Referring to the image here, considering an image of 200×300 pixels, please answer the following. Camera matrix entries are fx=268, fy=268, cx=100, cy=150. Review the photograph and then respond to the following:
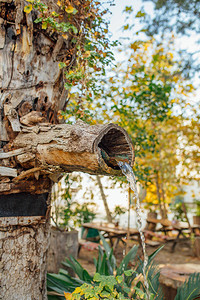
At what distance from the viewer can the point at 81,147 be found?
5.77 feet

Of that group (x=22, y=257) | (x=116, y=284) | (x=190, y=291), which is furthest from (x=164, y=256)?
(x=22, y=257)

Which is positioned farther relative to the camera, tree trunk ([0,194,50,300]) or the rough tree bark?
tree trunk ([0,194,50,300])

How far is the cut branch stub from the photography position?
1.76 metres

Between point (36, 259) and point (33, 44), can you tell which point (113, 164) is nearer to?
point (36, 259)

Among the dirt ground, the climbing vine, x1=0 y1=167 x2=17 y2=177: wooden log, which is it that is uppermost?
the climbing vine

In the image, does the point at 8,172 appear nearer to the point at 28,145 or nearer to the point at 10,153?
the point at 10,153

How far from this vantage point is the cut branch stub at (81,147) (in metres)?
1.76

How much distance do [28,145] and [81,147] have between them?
0.67 m

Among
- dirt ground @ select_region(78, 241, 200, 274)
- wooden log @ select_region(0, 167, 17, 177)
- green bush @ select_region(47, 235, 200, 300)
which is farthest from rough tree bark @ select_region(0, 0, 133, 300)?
dirt ground @ select_region(78, 241, 200, 274)

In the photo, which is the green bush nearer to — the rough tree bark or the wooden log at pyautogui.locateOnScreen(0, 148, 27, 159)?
the rough tree bark

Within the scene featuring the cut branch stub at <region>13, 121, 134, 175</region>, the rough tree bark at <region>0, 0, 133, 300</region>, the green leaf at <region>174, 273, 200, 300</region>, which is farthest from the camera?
the green leaf at <region>174, 273, 200, 300</region>

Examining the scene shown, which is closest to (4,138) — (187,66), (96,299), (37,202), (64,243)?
(37,202)

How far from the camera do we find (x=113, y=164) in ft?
6.35

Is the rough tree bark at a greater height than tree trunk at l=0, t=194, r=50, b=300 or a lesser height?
greater
